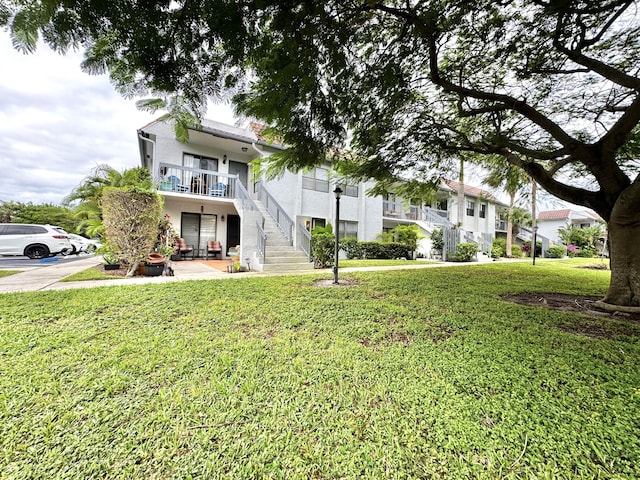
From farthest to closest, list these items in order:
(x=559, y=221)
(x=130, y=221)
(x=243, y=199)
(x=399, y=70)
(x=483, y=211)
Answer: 1. (x=559, y=221)
2. (x=483, y=211)
3. (x=243, y=199)
4. (x=130, y=221)
5. (x=399, y=70)

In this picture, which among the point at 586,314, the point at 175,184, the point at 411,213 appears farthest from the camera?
the point at 411,213

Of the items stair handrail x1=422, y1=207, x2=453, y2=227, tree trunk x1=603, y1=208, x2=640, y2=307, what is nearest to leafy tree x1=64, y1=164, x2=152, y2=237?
tree trunk x1=603, y1=208, x2=640, y2=307

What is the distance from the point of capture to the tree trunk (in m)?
4.54

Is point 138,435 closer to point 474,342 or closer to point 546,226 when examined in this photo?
point 474,342

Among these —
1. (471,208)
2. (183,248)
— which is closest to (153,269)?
(183,248)

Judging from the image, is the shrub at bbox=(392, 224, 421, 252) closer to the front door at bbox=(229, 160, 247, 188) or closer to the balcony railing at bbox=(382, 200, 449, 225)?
the balcony railing at bbox=(382, 200, 449, 225)

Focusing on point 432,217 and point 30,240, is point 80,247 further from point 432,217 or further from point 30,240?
point 432,217

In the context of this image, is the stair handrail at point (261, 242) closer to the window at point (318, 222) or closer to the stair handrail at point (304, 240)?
the stair handrail at point (304, 240)

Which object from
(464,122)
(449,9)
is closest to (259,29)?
(449,9)

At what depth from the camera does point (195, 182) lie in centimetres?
1204

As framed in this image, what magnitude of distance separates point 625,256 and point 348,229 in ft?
41.3

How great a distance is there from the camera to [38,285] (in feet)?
19.7

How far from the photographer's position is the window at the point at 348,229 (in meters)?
16.5

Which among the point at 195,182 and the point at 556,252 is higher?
the point at 195,182
